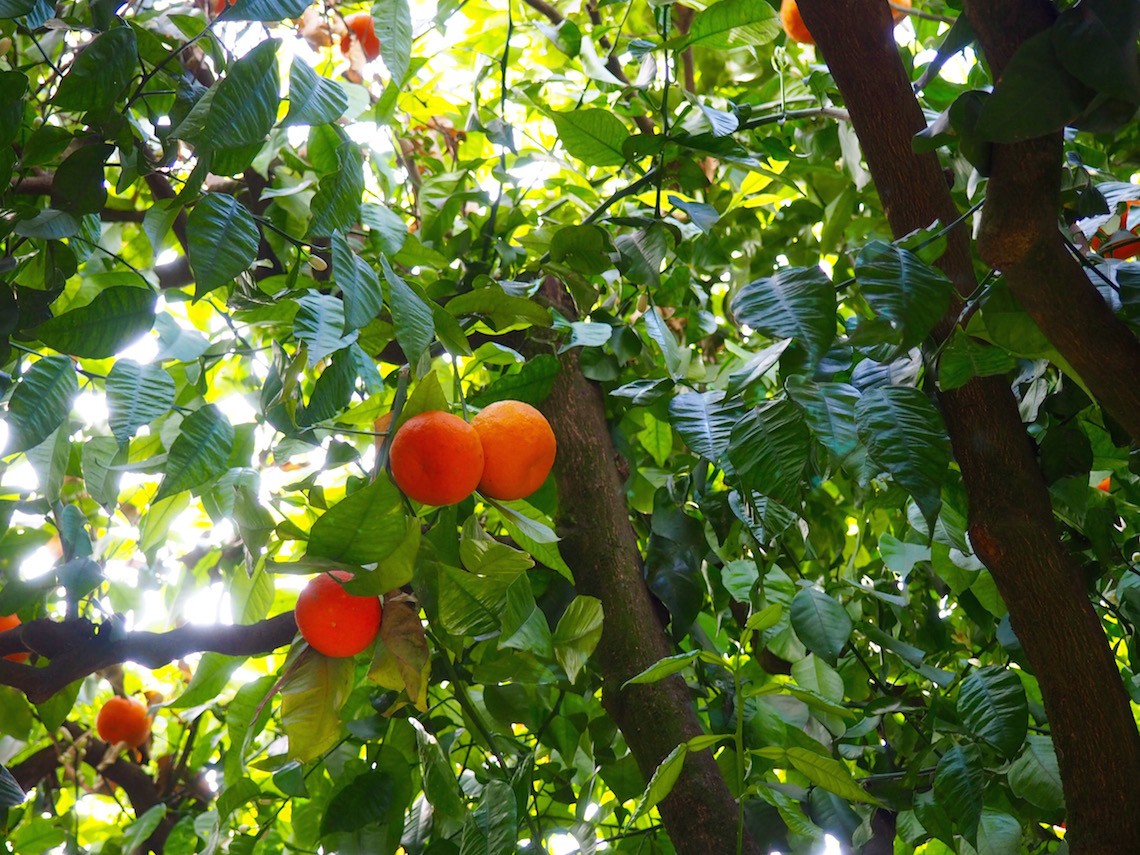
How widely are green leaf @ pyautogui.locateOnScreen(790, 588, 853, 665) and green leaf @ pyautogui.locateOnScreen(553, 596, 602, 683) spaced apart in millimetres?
177

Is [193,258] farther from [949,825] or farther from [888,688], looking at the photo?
[888,688]

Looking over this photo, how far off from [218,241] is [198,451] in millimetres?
159

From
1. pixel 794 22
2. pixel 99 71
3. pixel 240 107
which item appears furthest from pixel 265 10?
pixel 794 22

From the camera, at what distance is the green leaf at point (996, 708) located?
2.13 ft

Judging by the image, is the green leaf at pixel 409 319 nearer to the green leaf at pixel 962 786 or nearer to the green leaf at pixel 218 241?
the green leaf at pixel 218 241

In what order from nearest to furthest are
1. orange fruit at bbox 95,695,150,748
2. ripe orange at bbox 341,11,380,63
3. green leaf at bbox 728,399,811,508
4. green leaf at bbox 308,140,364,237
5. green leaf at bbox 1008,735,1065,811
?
green leaf at bbox 728,399,811,508
green leaf at bbox 308,140,364,237
green leaf at bbox 1008,735,1065,811
ripe orange at bbox 341,11,380,63
orange fruit at bbox 95,695,150,748

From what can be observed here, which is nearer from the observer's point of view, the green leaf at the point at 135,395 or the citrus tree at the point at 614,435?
the citrus tree at the point at 614,435

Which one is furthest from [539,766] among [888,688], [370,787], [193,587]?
[193,587]

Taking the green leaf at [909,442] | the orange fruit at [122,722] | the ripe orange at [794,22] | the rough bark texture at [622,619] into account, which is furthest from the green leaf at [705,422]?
the orange fruit at [122,722]

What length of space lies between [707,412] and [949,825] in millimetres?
347

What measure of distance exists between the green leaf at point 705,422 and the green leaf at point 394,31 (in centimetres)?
28

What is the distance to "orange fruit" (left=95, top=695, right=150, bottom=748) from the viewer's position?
1570mm

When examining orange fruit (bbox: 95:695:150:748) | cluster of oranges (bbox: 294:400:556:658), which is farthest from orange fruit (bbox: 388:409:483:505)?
orange fruit (bbox: 95:695:150:748)

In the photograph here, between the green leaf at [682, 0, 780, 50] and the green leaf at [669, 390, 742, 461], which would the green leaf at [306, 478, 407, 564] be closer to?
the green leaf at [669, 390, 742, 461]
